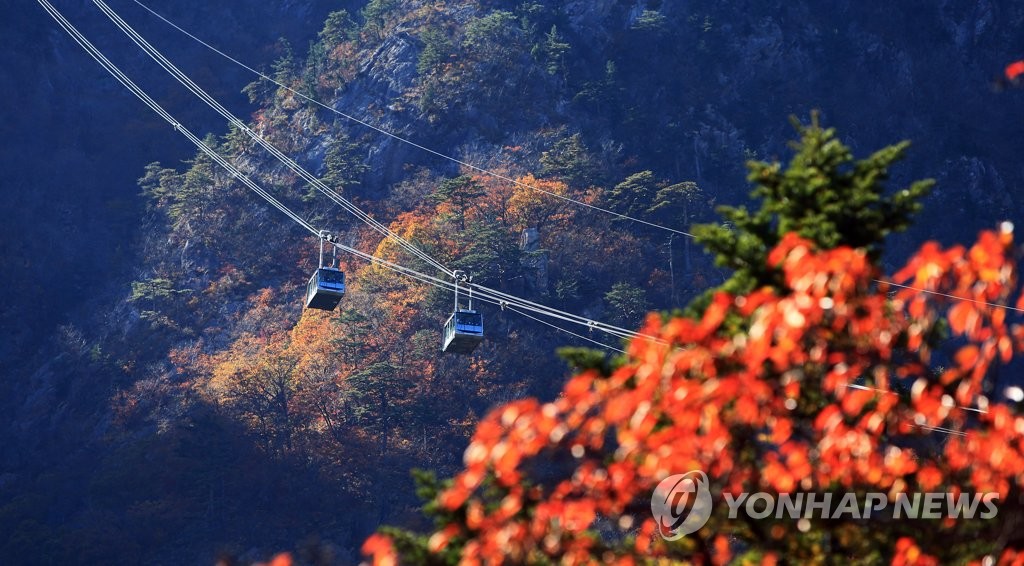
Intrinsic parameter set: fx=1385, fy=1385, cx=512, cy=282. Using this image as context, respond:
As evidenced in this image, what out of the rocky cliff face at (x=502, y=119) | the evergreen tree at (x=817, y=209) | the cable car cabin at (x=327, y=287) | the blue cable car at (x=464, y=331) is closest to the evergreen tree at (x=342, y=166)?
the rocky cliff face at (x=502, y=119)

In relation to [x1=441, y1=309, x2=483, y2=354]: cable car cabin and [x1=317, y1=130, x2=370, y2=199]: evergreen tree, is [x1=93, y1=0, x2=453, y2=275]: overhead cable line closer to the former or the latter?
[x1=317, y1=130, x2=370, y2=199]: evergreen tree

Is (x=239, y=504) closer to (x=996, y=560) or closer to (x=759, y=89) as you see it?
(x=759, y=89)

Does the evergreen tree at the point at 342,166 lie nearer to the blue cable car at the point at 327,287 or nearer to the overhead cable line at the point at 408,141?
the overhead cable line at the point at 408,141

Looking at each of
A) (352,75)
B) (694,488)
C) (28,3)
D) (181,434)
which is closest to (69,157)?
(28,3)

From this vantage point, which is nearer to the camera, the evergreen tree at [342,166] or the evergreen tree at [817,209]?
the evergreen tree at [817,209]

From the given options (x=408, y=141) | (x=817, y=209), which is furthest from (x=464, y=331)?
(x=408, y=141)

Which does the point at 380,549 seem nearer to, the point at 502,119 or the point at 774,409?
the point at 774,409
